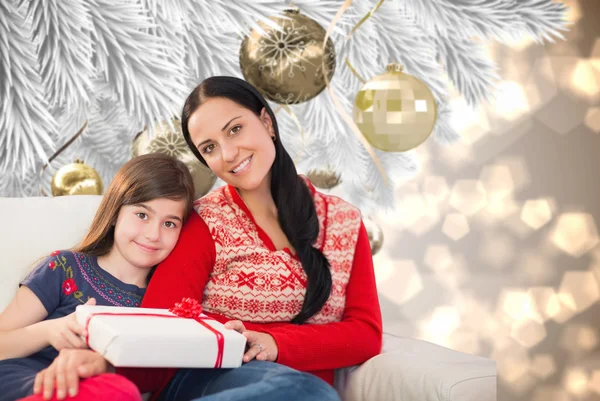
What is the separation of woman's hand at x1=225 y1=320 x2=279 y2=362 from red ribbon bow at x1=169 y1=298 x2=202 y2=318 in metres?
0.07

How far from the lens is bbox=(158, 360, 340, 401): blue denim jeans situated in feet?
3.60

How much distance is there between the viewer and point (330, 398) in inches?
46.3

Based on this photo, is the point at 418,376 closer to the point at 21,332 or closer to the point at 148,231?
the point at 148,231

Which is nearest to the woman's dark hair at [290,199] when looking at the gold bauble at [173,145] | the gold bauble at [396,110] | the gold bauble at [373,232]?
the gold bauble at [173,145]

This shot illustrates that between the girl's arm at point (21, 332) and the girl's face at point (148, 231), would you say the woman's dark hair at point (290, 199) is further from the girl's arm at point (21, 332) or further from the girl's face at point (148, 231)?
the girl's arm at point (21, 332)

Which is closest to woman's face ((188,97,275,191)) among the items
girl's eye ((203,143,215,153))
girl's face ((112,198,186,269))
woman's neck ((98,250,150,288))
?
girl's eye ((203,143,215,153))

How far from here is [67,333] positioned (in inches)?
46.6

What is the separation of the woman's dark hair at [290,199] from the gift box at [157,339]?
0.99 feet

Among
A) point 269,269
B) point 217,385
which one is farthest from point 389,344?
point 217,385

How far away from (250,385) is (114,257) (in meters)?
0.49

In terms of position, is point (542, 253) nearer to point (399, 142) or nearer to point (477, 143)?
point (477, 143)

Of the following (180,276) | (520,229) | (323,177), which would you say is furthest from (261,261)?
(520,229)

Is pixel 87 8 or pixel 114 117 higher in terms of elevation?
pixel 87 8

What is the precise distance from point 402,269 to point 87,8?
215 cm
